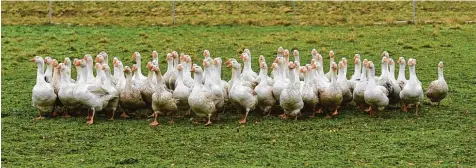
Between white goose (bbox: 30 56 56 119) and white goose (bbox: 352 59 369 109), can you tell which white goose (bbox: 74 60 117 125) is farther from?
→ white goose (bbox: 352 59 369 109)

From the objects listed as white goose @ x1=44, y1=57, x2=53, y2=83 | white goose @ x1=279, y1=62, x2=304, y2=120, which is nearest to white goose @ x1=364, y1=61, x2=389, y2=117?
white goose @ x1=279, y1=62, x2=304, y2=120

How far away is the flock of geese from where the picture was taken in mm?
14914

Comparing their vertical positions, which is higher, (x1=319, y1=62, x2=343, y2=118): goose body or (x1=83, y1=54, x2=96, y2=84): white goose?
(x1=83, y1=54, x2=96, y2=84): white goose

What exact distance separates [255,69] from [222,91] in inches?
247

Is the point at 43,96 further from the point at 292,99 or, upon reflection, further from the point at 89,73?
the point at 292,99

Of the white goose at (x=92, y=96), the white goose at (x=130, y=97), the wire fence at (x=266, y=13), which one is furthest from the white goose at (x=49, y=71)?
the wire fence at (x=266, y=13)

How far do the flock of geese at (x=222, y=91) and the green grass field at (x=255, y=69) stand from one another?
10.5 inches

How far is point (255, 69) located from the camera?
21.5 metres

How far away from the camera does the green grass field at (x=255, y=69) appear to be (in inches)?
495

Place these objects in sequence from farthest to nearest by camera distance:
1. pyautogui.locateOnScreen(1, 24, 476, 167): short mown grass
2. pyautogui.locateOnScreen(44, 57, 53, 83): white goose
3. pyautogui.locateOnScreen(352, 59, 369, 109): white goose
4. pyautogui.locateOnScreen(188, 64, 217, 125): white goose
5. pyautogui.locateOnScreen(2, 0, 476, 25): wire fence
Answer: pyautogui.locateOnScreen(2, 0, 476, 25): wire fence → pyautogui.locateOnScreen(44, 57, 53, 83): white goose → pyautogui.locateOnScreen(352, 59, 369, 109): white goose → pyautogui.locateOnScreen(188, 64, 217, 125): white goose → pyautogui.locateOnScreen(1, 24, 476, 167): short mown grass

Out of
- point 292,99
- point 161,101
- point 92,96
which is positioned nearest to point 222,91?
point 161,101

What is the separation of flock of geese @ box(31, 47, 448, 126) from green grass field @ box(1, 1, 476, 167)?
266mm

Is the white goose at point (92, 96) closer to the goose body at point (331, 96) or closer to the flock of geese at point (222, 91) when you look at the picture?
the flock of geese at point (222, 91)

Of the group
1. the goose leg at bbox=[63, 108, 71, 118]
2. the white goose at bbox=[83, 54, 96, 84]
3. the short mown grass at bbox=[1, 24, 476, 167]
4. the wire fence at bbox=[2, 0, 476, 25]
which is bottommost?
the short mown grass at bbox=[1, 24, 476, 167]
